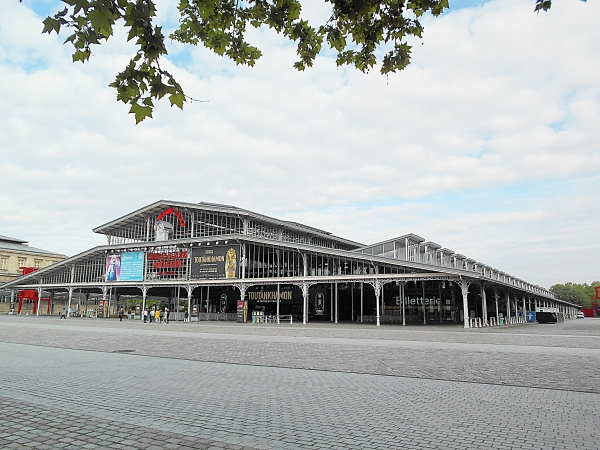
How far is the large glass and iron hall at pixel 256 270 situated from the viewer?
3734cm

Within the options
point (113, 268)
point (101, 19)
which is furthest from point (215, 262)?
point (101, 19)

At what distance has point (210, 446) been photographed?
450 cm

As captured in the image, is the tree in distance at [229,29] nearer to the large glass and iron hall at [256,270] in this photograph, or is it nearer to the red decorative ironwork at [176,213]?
the large glass and iron hall at [256,270]

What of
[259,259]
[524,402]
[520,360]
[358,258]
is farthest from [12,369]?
[259,259]

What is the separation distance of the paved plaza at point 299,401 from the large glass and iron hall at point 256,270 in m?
21.4

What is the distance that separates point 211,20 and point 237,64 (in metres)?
0.84

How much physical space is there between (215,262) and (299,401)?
34602mm

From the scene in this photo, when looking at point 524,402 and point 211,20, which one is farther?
point 524,402

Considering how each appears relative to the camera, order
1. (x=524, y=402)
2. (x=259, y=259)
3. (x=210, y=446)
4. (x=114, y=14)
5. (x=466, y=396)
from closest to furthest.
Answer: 1. (x=114, y=14)
2. (x=210, y=446)
3. (x=524, y=402)
4. (x=466, y=396)
5. (x=259, y=259)

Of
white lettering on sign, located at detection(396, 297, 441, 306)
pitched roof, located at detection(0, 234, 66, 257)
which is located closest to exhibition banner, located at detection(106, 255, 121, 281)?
white lettering on sign, located at detection(396, 297, 441, 306)

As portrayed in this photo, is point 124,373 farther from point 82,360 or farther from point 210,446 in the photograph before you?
point 210,446

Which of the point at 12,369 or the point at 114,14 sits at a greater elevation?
the point at 114,14

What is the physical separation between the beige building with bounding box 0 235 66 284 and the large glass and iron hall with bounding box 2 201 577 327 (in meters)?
20.2

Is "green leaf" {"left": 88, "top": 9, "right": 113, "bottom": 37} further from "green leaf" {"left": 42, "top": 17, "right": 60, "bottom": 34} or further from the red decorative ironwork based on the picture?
the red decorative ironwork
